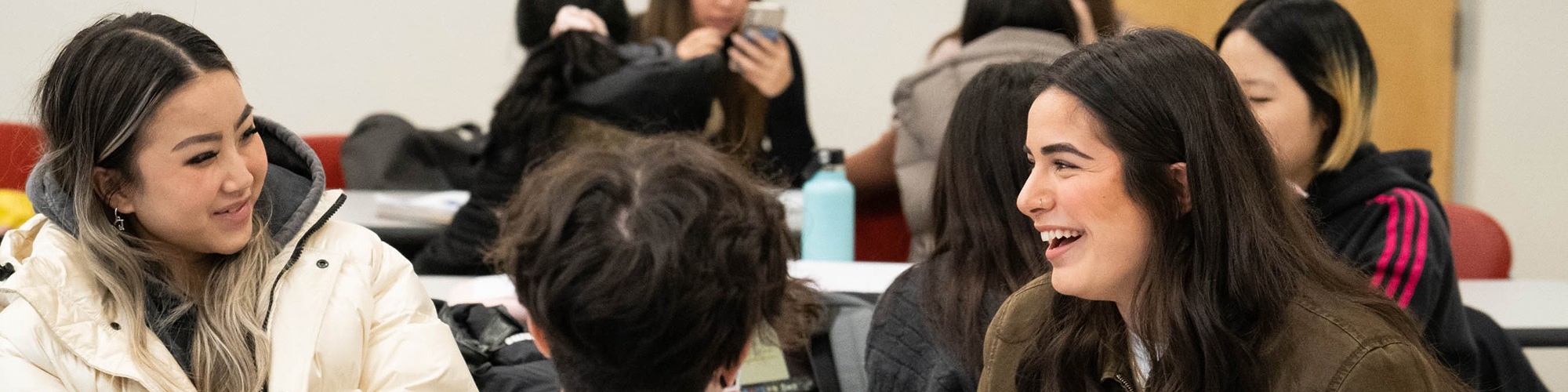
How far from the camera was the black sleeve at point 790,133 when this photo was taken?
10.5 feet

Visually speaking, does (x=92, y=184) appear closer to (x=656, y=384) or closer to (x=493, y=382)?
(x=493, y=382)

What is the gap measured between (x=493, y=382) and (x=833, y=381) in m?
0.47

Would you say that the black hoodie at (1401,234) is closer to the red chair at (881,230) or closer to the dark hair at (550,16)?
the red chair at (881,230)

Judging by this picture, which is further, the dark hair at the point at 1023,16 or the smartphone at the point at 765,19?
the smartphone at the point at 765,19

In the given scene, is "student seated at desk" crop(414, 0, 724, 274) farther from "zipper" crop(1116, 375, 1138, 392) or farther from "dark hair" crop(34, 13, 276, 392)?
"zipper" crop(1116, 375, 1138, 392)

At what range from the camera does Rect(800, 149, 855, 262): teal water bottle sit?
263 centimetres

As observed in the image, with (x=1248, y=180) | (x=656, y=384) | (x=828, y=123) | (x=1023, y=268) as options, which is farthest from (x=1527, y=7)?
(x=656, y=384)

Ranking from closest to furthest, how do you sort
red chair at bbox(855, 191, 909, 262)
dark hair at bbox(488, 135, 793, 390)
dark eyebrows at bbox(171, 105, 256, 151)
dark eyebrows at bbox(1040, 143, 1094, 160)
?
dark hair at bbox(488, 135, 793, 390)
dark eyebrows at bbox(1040, 143, 1094, 160)
dark eyebrows at bbox(171, 105, 256, 151)
red chair at bbox(855, 191, 909, 262)

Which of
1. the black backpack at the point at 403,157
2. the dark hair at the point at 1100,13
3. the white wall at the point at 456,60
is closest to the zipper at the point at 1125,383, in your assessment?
the dark hair at the point at 1100,13

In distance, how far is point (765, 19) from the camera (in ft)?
10.2

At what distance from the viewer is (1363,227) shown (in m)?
2.00

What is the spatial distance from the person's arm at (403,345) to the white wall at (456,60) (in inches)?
112

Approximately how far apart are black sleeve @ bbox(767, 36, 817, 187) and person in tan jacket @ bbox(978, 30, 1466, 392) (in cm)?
193

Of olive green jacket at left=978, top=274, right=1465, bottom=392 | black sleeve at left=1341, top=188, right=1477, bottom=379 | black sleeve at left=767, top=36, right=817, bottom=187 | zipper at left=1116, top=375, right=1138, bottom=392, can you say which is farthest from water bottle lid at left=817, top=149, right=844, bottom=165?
olive green jacket at left=978, top=274, right=1465, bottom=392
